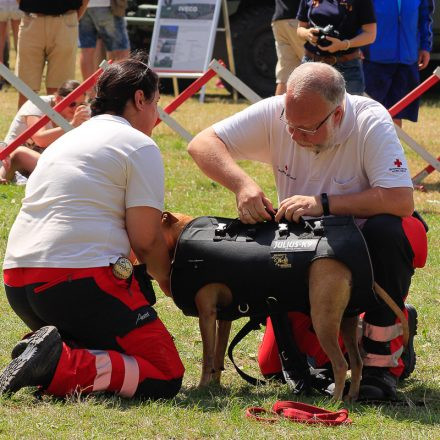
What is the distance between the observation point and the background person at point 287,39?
877cm

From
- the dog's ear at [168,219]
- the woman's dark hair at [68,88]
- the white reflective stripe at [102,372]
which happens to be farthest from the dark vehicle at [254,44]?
the white reflective stripe at [102,372]

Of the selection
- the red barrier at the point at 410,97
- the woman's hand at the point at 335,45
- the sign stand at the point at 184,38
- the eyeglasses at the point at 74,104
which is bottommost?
the sign stand at the point at 184,38

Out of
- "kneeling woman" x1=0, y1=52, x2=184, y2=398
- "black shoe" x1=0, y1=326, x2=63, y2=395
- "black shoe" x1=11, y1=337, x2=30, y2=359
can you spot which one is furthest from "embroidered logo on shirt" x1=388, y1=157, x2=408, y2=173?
"black shoe" x1=11, y1=337, x2=30, y2=359

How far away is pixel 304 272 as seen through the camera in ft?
12.6

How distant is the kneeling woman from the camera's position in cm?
384

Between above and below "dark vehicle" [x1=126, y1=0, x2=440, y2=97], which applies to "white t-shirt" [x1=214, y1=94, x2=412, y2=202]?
above

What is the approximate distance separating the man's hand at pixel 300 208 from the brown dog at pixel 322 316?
0.26m

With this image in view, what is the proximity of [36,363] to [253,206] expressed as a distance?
3.35 feet

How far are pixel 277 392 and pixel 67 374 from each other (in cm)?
87

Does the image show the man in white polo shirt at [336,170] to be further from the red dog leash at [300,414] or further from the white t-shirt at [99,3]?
the white t-shirt at [99,3]

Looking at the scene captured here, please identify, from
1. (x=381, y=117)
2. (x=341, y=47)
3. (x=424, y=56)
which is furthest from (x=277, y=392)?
(x=424, y=56)

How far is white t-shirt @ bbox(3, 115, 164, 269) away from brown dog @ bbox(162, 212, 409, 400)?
34 cm

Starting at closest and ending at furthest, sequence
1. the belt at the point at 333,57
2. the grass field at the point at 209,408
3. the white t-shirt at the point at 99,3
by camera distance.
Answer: the grass field at the point at 209,408 → the belt at the point at 333,57 → the white t-shirt at the point at 99,3

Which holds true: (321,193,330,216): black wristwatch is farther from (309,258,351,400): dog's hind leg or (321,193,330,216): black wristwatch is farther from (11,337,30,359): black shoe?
(11,337,30,359): black shoe
